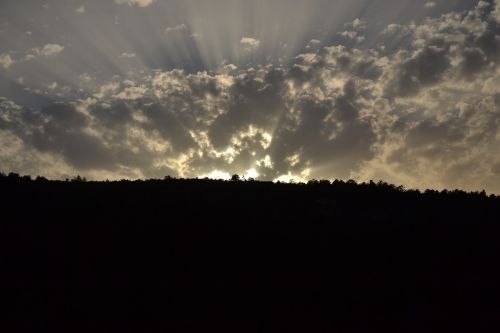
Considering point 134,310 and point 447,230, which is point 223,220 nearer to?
point 134,310

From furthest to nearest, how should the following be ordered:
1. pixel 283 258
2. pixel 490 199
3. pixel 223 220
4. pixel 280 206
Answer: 1. pixel 490 199
2. pixel 280 206
3. pixel 223 220
4. pixel 283 258

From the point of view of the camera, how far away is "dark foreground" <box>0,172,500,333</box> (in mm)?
18219

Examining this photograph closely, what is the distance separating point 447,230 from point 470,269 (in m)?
5.35

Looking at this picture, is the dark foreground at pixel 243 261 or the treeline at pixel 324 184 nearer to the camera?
the dark foreground at pixel 243 261

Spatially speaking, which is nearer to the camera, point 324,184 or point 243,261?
point 243,261

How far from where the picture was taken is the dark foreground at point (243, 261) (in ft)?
59.8

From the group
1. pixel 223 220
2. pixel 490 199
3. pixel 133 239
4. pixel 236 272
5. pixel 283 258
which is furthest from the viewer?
pixel 490 199

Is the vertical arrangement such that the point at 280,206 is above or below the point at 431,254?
above

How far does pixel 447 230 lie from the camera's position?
92.2 ft

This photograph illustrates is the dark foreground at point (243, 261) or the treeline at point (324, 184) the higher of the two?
the treeline at point (324, 184)

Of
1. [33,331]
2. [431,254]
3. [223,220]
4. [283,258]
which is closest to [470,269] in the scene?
[431,254]

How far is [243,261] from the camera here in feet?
75.4

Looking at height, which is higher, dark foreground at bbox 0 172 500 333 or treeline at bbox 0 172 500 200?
treeline at bbox 0 172 500 200

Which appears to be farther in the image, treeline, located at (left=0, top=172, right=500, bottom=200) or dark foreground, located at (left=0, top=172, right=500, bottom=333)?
treeline, located at (left=0, top=172, right=500, bottom=200)
